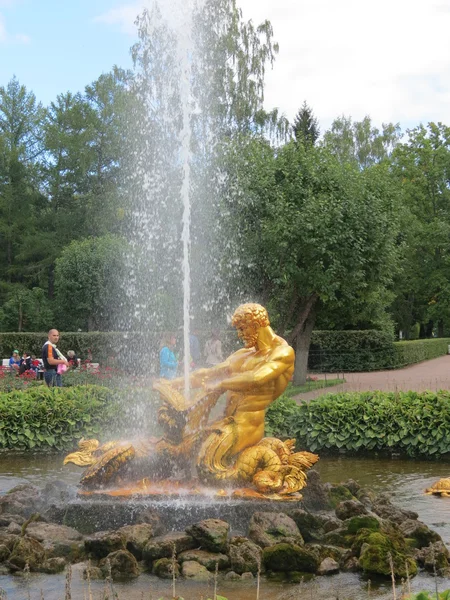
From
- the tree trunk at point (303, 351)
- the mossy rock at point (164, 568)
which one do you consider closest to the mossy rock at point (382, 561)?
the mossy rock at point (164, 568)

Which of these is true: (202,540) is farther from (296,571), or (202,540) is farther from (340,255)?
(340,255)

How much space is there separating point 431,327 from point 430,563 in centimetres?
4870

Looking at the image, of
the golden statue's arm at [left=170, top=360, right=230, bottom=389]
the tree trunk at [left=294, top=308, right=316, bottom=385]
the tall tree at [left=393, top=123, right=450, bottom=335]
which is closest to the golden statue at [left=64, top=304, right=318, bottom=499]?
the golden statue's arm at [left=170, top=360, right=230, bottom=389]

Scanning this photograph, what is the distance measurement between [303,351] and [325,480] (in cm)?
1308

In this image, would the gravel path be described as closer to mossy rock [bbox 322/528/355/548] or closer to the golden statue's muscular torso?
the golden statue's muscular torso

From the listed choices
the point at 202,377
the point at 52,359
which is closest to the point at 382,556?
the point at 202,377

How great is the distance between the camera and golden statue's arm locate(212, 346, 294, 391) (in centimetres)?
691

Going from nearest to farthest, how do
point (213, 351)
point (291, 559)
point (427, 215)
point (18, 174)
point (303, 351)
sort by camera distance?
point (291, 559) < point (213, 351) < point (303, 351) < point (427, 215) < point (18, 174)

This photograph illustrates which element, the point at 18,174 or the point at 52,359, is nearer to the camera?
the point at 52,359

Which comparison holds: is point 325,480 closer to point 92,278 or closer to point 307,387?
point 307,387

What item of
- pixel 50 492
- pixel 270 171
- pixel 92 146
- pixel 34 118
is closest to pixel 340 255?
pixel 270 171

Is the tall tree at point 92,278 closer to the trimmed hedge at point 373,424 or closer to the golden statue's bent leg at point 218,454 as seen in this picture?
Result: the trimmed hedge at point 373,424

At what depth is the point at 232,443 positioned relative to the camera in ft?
22.7

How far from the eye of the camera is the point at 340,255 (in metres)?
19.6
